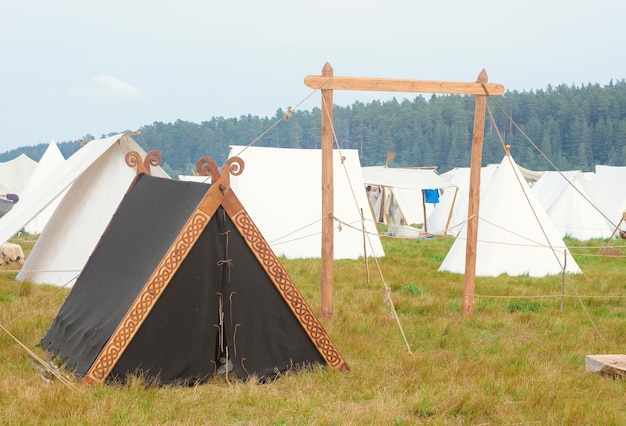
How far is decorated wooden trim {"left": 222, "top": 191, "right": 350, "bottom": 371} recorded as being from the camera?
439cm

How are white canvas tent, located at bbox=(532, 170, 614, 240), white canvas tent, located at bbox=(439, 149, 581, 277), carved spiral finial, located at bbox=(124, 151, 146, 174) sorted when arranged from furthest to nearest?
1. white canvas tent, located at bbox=(532, 170, 614, 240)
2. white canvas tent, located at bbox=(439, 149, 581, 277)
3. carved spiral finial, located at bbox=(124, 151, 146, 174)

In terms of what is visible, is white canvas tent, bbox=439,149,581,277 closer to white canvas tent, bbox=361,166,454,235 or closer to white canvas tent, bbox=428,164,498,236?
white canvas tent, bbox=428,164,498,236

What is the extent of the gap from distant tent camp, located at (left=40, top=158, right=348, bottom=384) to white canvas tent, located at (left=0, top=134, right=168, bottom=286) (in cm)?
373

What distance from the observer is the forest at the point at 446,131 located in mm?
60188

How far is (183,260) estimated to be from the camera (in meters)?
4.23

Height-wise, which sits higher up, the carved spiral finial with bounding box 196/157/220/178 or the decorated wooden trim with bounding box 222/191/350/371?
the carved spiral finial with bounding box 196/157/220/178

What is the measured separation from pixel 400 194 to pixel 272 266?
17736 millimetres

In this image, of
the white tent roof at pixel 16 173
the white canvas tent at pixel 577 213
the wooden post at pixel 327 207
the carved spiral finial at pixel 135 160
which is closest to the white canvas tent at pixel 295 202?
the wooden post at pixel 327 207

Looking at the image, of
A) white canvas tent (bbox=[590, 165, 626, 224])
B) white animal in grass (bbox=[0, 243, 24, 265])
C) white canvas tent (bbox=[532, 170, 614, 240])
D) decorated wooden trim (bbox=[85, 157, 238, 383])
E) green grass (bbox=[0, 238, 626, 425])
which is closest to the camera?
green grass (bbox=[0, 238, 626, 425])

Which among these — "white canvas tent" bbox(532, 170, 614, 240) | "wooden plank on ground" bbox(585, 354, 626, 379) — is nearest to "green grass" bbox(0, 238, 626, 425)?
"wooden plank on ground" bbox(585, 354, 626, 379)

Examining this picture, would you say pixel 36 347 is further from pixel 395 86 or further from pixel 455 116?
pixel 455 116

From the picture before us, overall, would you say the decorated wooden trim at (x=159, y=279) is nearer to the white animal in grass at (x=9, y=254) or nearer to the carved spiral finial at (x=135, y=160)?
the carved spiral finial at (x=135, y=160)

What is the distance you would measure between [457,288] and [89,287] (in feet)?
14.8

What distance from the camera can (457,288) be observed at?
27.6 ft
